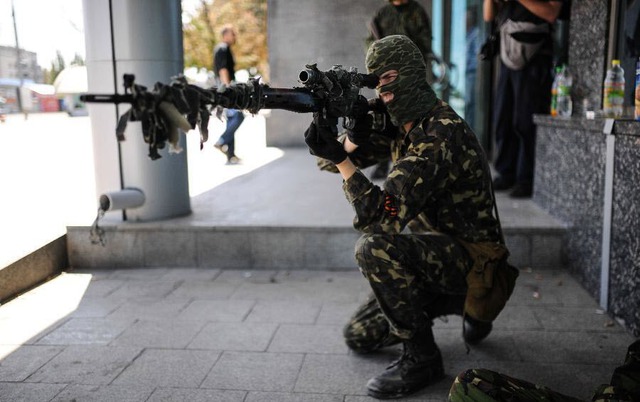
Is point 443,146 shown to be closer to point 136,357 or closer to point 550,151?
point 136,357

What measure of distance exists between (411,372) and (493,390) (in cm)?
91

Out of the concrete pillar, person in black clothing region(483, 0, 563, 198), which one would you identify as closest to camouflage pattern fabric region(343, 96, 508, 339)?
the concrete pillar

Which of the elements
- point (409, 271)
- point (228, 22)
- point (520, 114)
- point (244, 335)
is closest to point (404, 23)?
point (520, 114)

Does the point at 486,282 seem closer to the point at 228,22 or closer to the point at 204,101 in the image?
the point at 204,101

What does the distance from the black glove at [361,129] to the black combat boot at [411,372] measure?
988mm

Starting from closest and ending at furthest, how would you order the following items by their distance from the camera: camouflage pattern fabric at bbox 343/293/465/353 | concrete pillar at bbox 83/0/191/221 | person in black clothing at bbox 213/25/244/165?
camouflage pattern fabric at bbox 343/293/465/353, concrete pillar at bbox 83/0/191/221, person in black clothing at bbox 213/25/244/165

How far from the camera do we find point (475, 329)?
3498 millimetres

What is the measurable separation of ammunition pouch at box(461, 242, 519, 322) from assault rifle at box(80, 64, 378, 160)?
1029 millimetres

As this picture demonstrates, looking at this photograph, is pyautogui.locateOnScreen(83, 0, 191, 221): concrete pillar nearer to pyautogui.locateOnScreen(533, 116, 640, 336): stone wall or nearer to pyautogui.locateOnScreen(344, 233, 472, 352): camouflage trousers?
pyautogui.locateOnScreen(344, 233, 472, 352): camouflage trousers

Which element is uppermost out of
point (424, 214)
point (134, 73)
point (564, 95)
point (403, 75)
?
point (134, 73)

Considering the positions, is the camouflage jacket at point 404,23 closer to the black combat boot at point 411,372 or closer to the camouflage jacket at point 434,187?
the camouflage jacket at point 434,187

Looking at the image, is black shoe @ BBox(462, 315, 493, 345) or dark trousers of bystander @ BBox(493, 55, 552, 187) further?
dark trousers of bystander @ BBox(493, 55, 552, 187)

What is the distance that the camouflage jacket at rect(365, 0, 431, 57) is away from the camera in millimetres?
6785

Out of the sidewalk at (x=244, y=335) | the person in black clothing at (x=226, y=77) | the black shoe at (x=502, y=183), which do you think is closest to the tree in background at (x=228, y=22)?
the person in black clothing at (x=226, y=77)
